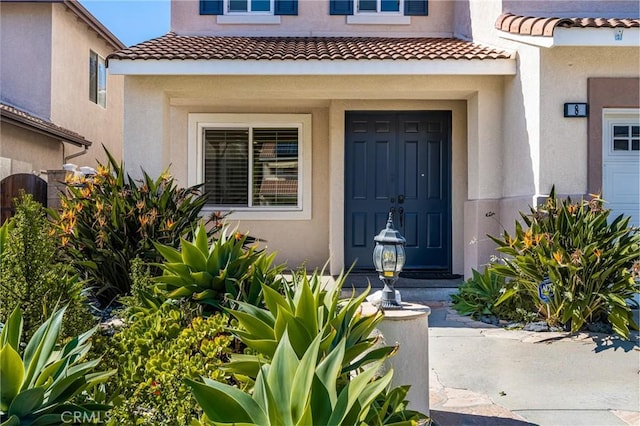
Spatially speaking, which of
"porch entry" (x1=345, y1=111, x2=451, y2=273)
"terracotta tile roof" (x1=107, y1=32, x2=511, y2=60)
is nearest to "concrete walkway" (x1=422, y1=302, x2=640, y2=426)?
"porch entry" (x1=345, y1=111, x2=451, y2=273)

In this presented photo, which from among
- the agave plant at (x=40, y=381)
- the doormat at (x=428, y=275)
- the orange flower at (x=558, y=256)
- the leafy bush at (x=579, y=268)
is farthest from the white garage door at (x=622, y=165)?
the agave plant at (x=40, y=381)

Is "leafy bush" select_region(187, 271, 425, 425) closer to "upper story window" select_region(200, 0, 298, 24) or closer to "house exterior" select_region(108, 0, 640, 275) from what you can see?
"house exterior" select_region(108, 0, 640, 275)

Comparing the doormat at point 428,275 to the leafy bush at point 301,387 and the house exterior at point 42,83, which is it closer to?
the leafy bush at point 301,387

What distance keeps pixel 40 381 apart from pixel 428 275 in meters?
8.78

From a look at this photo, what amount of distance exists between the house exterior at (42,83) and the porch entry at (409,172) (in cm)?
807

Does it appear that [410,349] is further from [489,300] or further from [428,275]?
[428,275]

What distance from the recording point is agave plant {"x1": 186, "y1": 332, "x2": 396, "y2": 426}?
213cm

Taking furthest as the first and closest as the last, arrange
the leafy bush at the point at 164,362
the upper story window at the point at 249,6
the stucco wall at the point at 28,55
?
the stucco wall at the point at 28,55
the upper story window at the point at 249,6
the leafy bush at the point at 164,362

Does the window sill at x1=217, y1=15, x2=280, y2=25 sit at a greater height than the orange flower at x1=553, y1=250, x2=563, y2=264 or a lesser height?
greater

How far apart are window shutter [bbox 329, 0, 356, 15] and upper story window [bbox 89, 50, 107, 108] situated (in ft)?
31.5

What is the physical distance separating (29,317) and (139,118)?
19.5 feet

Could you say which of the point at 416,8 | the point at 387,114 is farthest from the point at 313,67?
the point at 416,8

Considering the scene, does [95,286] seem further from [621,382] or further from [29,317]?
[621,382]

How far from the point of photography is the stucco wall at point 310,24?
11.4m
